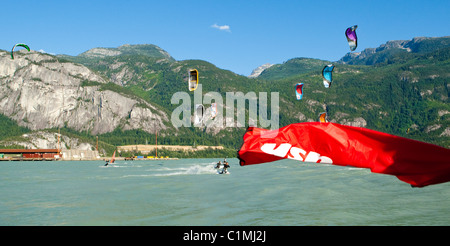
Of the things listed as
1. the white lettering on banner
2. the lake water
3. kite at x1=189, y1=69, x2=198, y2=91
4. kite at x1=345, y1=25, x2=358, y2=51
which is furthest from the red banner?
kite at x1=189, y1=69, x2=198, y2=91

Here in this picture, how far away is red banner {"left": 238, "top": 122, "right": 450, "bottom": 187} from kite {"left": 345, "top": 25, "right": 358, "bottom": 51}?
18875 mm

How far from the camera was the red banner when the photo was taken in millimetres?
6652

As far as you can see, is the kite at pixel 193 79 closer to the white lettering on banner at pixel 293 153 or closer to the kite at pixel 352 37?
the kite at pixel 352 37

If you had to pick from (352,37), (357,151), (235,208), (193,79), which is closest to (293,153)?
(357,151)

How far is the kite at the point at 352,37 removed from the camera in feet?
82.3

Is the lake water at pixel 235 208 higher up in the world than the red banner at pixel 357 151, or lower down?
lower down

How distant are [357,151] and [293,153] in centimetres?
104

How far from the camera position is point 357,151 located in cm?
695

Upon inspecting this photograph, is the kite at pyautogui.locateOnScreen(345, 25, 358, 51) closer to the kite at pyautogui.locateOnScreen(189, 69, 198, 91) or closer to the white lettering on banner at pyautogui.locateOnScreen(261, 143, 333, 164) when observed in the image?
the kite at pyautogui.locateOnScreen(189, 69, 198, 91)

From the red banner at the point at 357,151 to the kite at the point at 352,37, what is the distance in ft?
61.9

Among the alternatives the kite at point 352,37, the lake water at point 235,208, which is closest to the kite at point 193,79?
the lake water at point 235,208

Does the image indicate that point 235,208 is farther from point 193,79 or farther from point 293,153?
point 293,153
